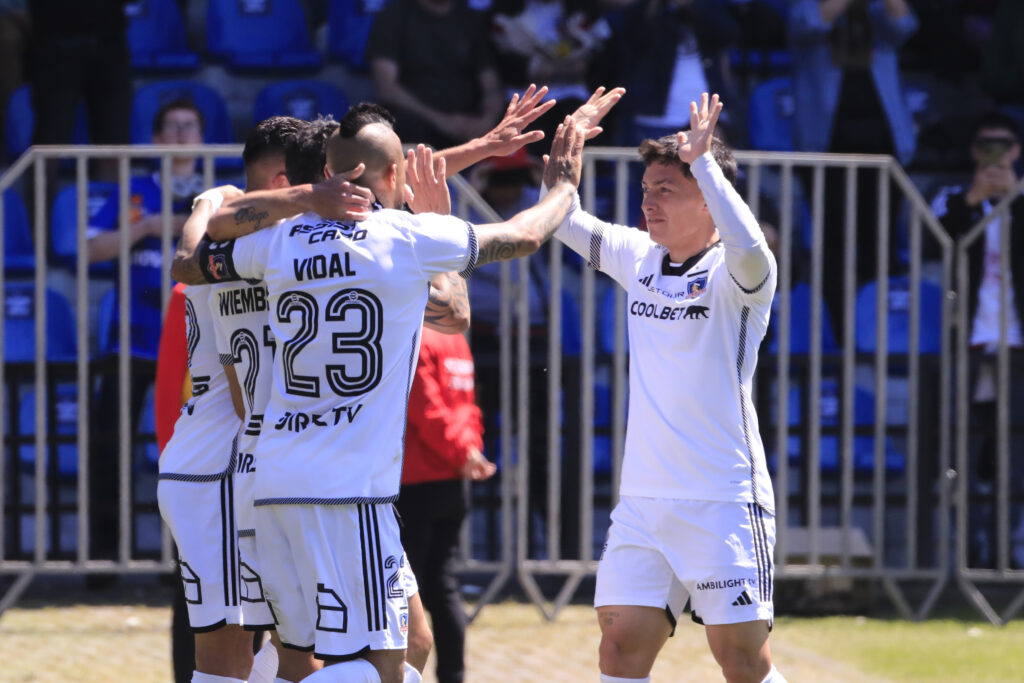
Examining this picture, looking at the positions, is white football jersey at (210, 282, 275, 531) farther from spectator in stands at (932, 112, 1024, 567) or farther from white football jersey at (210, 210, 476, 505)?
spectator in stands at (932, 112, 1024, 567)

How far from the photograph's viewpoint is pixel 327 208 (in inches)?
167

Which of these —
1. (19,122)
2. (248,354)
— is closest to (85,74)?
(19,122)

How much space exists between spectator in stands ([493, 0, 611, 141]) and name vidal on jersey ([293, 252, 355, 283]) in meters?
6.18

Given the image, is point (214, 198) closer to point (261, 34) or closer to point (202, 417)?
point (202, 417)

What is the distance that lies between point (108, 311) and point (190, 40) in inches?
128

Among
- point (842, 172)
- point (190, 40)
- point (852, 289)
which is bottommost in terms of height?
point (852, 289)

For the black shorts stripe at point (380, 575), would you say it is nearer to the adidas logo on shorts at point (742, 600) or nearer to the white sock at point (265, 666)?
the white sock at point (265, 666)

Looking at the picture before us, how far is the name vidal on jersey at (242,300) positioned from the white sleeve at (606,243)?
119 cm

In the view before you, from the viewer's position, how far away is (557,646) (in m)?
7.68

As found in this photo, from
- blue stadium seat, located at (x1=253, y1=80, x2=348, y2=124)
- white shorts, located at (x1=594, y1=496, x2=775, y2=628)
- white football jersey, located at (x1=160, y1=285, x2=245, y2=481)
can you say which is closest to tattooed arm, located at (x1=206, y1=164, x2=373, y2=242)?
white football jersey, located at (x1=160, y1=285, x2=245, y2=481)

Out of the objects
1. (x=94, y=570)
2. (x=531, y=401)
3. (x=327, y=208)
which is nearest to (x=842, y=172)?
(x=531, y=401)

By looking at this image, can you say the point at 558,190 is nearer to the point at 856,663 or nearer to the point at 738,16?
the point at 856,663

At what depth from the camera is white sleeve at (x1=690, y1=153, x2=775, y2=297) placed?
179 inches

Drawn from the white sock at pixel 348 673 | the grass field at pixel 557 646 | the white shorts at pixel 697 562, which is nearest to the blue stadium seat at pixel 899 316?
the grass field at pixel 557 646
